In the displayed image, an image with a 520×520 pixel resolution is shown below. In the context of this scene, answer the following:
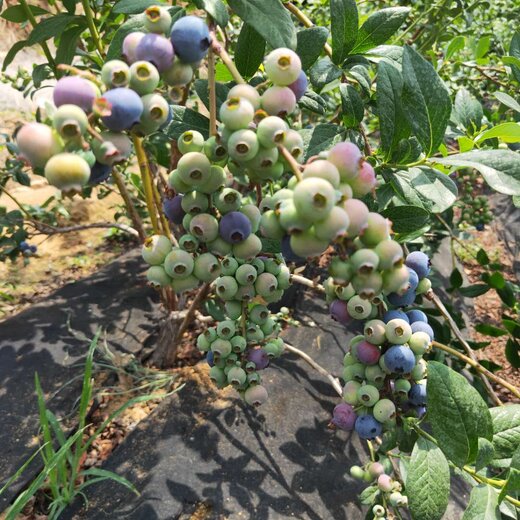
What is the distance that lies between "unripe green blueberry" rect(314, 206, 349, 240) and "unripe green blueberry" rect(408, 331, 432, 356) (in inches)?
18.3

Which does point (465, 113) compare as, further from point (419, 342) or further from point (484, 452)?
point (484, 452)

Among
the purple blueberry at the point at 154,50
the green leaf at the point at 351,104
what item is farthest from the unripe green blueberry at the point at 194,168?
the green leaf at the point at 351,104

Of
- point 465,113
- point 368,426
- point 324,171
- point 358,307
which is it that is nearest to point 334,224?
point 324,171

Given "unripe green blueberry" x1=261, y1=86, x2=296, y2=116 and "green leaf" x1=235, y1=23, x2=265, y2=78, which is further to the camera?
"green leaf" x1=235, y1=23, x2=265, y2=78

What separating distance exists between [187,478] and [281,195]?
1309 millimetres

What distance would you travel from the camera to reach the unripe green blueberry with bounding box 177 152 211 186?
0.51 m

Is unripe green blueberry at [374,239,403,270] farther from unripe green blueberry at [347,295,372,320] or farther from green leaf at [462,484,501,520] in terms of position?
green leaf at [462,484,501,520]

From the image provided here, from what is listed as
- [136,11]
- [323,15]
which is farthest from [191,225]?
[323,15]

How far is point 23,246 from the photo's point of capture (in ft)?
7.67

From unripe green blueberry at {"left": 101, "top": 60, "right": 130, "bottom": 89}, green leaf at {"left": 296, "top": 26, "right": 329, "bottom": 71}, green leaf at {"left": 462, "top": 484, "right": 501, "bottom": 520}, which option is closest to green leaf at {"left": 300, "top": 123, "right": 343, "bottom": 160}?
green leaf at {"left": 296, "top": 26, "right": 329, "bottom": 71}

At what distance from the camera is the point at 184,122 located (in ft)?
2.34

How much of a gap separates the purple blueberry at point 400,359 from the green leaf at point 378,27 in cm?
59

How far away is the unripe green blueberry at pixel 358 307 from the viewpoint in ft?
2.49

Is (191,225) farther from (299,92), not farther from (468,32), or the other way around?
(468,32)
